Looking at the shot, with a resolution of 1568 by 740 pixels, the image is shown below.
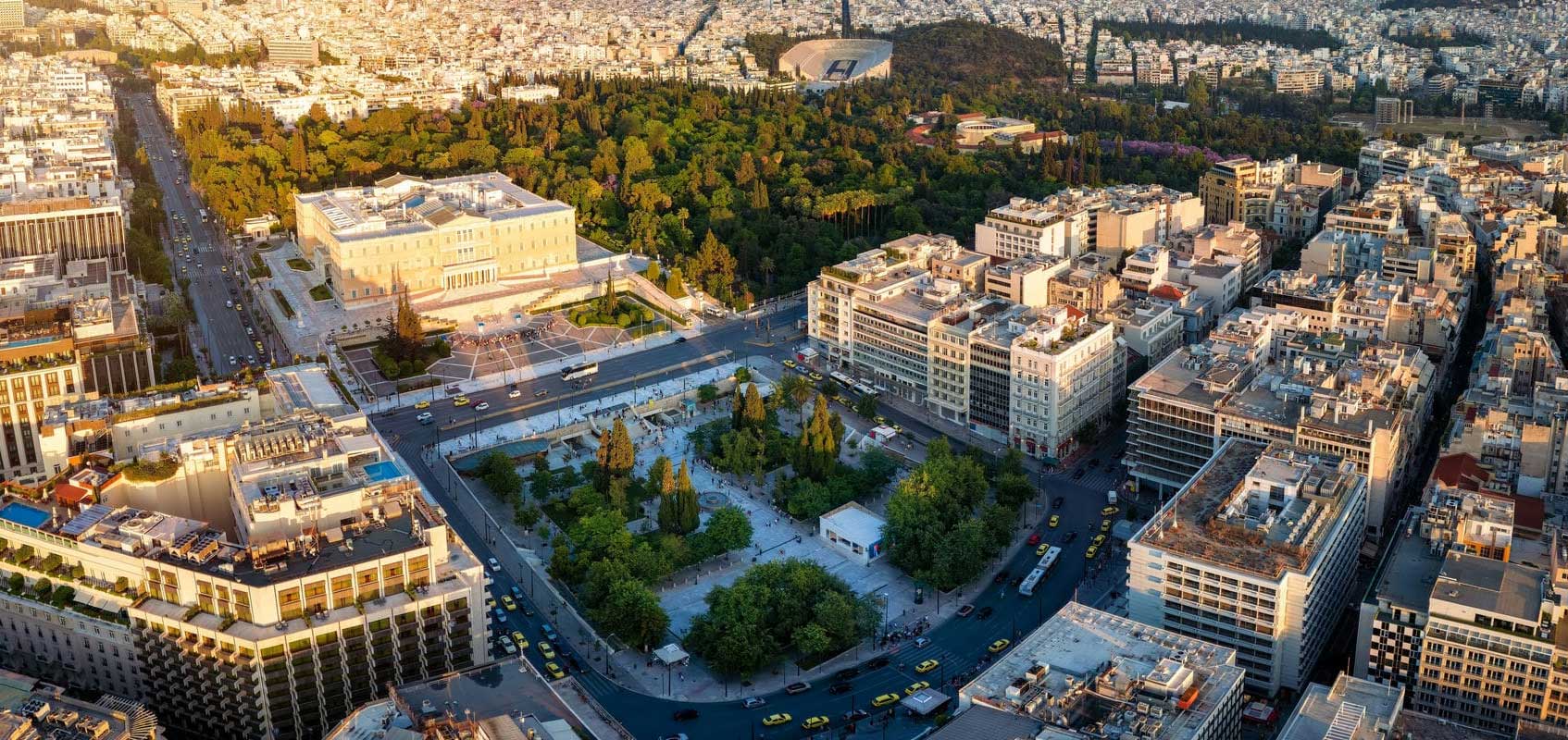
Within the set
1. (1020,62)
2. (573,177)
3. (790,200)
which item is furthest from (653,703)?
(1020,62)

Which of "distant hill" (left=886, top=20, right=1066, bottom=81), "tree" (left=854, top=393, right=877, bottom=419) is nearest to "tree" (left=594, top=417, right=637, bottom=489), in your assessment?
"tree" (left=854, top=393, right=877, bottom=419)

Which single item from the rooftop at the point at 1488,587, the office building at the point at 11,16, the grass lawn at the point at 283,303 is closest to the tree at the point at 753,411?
the rooftop at the point at 1488,587

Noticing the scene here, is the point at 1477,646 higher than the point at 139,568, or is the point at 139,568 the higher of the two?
the point at 139,568

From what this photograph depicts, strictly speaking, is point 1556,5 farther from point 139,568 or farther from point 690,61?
point 139,568

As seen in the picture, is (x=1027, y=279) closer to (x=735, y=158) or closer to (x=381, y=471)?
(x=381, y=471)

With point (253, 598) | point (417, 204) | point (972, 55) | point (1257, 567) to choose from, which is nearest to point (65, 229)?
point (417, 204)

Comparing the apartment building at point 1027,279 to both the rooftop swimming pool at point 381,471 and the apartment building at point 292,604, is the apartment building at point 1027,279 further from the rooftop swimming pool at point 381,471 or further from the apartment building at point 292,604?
the apartment building at point 292,604

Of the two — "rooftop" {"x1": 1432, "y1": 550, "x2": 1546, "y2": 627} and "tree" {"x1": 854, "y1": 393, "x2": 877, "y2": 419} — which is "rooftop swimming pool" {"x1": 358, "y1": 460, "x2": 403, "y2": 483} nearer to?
"tree" {"x1": 854, "y1": 393, "x2": 877, "y2": 419}
